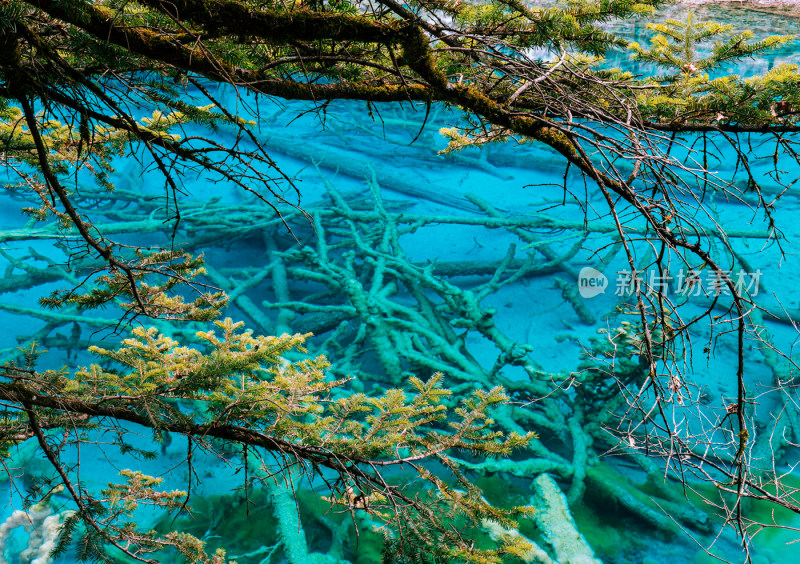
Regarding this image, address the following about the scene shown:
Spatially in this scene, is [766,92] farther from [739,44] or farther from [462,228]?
[462,228]

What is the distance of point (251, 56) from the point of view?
138 cm

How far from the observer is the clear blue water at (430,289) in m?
3.38

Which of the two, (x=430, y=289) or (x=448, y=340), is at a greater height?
(x=430, y=289)

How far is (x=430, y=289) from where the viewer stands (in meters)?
5.52

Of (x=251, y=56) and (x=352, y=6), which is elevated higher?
(x=352, y=6)

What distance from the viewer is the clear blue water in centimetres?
338

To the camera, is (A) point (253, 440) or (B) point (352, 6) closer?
(B) point (352, 6)

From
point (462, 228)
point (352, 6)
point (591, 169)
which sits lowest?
point (462, 228)

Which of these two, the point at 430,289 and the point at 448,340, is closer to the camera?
the point at 448,340

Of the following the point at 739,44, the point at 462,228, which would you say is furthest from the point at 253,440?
the point at 462,228

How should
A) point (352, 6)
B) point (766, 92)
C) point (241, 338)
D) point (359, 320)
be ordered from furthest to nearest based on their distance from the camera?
point (359, 320) → point (241, 338) → point (766, 92) → point (352, 6)

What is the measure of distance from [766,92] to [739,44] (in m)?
0.53

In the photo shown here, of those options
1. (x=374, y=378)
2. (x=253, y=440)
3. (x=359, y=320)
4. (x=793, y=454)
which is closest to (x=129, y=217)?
(x=359, y=320)

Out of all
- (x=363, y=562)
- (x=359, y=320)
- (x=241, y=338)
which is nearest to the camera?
(x=241, y=338)
